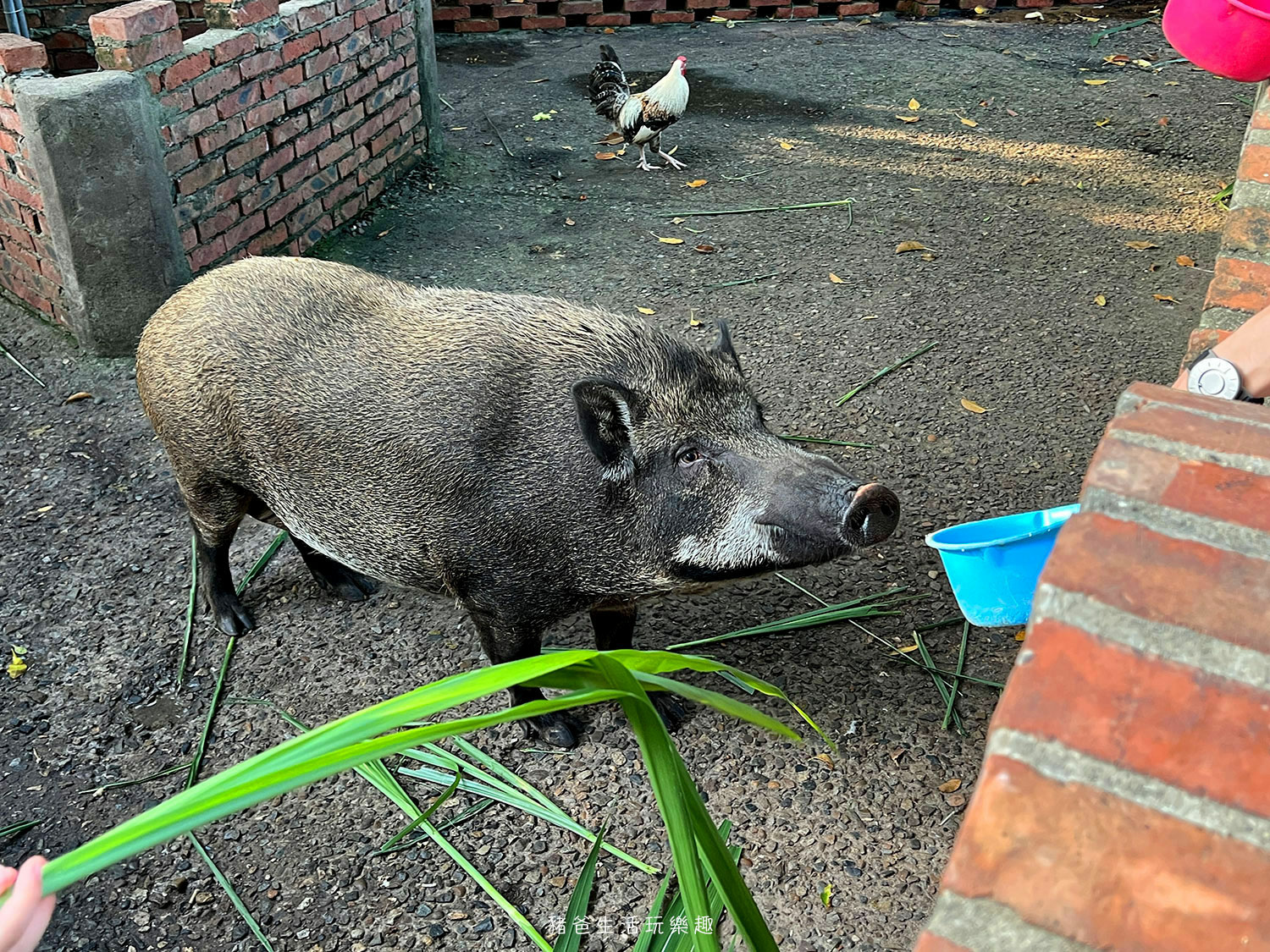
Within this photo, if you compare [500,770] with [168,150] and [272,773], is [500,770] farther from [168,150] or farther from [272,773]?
[168,150]

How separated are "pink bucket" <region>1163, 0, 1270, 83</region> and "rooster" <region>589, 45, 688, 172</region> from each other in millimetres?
3951

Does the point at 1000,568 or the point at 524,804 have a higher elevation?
the point at 1000,568

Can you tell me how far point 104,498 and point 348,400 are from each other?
1.68m

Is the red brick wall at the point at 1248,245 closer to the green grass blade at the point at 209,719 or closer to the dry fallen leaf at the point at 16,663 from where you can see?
the green grass blade at the point at 209,719

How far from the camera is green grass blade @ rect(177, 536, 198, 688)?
3.22m

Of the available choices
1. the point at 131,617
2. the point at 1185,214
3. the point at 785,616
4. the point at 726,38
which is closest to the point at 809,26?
the point at 726,38

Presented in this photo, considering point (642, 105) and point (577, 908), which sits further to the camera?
point (642, 105)

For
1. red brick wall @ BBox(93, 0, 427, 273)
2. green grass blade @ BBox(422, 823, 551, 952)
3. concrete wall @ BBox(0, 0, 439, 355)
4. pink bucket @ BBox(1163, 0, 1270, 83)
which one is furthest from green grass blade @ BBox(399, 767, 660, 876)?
red brick wall @ BBox(93, 0, 427, 273)

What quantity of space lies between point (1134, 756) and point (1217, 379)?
4.73 ft

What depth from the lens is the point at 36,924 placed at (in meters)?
1.14

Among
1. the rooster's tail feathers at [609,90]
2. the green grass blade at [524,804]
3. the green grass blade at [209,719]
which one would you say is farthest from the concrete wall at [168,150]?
the green grass blade at [524,804]

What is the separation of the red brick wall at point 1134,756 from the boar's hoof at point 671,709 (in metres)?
2.09

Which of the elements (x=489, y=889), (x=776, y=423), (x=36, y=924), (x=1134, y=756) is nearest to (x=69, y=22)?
(x=776, y=423)

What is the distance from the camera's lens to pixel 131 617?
3.41m
